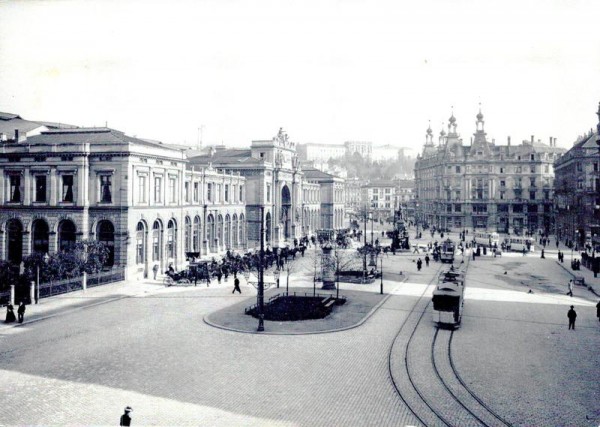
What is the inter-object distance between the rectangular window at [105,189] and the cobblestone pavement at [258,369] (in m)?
14.2

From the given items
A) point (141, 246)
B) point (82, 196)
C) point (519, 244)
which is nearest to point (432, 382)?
point (141, 246)

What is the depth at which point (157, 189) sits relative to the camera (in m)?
47.9

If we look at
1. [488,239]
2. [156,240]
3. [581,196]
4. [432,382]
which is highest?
[581,196]

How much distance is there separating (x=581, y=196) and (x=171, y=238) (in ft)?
198

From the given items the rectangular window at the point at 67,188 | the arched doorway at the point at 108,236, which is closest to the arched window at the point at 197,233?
the arched doorway at the point at 108,236

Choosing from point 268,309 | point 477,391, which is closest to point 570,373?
point 477,391

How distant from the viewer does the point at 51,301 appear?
33.1 metres

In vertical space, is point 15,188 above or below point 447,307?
above

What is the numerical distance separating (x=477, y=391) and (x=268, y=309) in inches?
606

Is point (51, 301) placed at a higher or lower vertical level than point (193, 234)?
lower

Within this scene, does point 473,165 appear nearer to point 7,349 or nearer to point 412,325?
point 412,325

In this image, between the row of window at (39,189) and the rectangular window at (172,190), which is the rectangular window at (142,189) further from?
the row of window at (39,189)

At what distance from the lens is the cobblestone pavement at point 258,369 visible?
51.3 ft

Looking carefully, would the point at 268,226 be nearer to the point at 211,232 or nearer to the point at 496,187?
the point at 211,232
